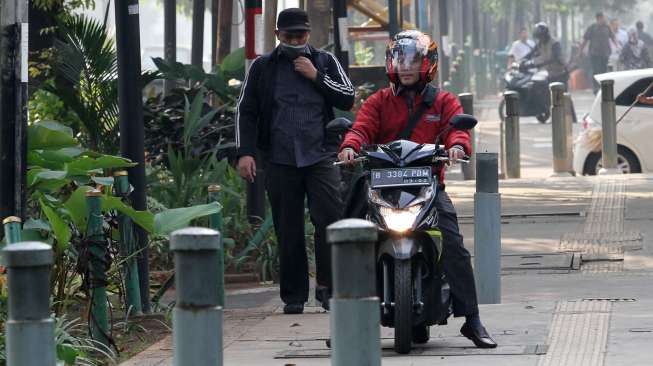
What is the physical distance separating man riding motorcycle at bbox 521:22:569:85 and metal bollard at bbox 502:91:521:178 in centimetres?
1296

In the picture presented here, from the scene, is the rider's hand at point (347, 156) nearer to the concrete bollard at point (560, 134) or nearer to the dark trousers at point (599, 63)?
the concrete bollard at point (560, 134)

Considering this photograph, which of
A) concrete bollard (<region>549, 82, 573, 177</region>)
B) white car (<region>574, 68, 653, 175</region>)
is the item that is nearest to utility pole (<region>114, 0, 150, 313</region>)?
white car (<region>574, 68, 653, 175</region>)

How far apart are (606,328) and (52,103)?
564cm

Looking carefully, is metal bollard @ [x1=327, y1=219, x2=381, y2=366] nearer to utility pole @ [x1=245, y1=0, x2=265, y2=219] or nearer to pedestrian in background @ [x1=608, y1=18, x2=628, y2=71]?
utility pole @ [x1=245, y1=0, x2=265, y2=219]

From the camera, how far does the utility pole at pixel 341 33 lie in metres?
16.5

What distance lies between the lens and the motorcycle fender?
7.86 m

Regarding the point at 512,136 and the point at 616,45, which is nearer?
the point at 512,136

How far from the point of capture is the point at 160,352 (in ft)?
28.8

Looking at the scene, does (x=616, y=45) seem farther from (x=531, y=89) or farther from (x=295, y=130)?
(x=295, y=130)

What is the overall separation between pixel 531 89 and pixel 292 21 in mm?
23570

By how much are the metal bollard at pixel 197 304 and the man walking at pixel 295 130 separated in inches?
180

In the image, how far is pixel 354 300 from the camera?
5324 millimetres

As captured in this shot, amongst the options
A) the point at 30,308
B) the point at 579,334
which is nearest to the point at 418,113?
the point at 579,334

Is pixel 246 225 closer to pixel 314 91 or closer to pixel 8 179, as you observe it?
pixel 314 91
